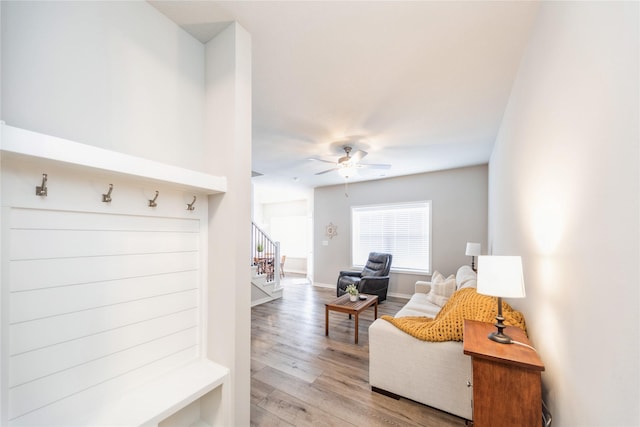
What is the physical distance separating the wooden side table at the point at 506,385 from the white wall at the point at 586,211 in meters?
0.09

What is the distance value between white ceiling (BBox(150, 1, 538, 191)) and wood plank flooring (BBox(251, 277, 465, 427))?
2.63m

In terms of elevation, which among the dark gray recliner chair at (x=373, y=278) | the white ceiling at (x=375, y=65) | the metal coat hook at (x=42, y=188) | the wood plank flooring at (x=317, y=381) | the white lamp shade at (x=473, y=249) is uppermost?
the white ceiling at (x=375, y=65)

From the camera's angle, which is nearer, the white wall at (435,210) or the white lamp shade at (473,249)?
the white lamp shade at (473,249)

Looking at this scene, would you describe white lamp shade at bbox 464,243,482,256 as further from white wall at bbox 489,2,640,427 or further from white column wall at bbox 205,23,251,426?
white column wall at bbox 205,23,251,426

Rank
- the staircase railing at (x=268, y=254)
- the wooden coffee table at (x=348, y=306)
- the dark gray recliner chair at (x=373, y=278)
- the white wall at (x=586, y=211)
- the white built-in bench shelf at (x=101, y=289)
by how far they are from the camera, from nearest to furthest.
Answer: the white wall at (x=586, y=211), the white built-in bench shelf at (x=101, y=289), the wooden coffee table at (x=348, y=306), the dark gray recliner chair at (x=373, y=278), the staircase railing at (x=268, y=254)

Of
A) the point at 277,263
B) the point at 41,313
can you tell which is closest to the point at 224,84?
the point at 41,313

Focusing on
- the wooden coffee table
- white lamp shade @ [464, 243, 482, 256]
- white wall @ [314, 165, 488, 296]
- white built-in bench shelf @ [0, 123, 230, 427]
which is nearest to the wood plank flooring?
the wooden coffee table

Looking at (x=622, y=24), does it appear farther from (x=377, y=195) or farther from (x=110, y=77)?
(x=377, y=195)

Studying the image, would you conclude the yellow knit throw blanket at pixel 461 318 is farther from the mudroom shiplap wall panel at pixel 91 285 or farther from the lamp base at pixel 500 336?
the mudroom shiplap wall panel at pixel 91 285

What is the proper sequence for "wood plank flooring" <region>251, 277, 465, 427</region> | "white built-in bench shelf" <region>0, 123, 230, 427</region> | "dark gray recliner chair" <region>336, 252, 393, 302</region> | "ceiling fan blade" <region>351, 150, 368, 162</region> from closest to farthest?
"white built-in bench shelf" <region>0, 123, 230, 427</region>
"wood plank flooring" <region>251, 277, 465, 427</region>
"ceiling fan blade" <region>351, 150, 368, 162</region>
"dark gray recliner chair" <region>336, 252, 393, 302</region>

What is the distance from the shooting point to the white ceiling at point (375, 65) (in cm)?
145

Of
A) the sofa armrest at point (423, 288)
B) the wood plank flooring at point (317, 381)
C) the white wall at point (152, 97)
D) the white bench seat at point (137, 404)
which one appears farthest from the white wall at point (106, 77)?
the sofa armrest at point (423, 288)

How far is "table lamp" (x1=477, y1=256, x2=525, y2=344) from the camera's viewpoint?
126 cm

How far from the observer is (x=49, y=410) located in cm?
101
